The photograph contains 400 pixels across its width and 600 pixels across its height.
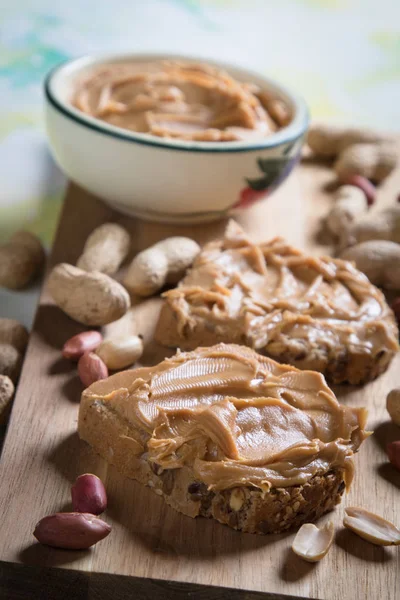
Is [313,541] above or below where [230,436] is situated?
below

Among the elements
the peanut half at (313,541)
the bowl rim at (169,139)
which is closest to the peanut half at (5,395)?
the peanut half at (313,541)

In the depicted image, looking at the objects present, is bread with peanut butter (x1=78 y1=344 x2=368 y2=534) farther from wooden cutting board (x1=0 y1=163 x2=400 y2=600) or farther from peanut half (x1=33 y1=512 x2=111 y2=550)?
peanut half (x1=33 y1=512 x2=111 y2=550)

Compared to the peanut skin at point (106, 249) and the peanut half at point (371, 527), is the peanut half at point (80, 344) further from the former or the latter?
the peanut half at point (371, 527)

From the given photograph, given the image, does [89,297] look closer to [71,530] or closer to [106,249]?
[106,249]

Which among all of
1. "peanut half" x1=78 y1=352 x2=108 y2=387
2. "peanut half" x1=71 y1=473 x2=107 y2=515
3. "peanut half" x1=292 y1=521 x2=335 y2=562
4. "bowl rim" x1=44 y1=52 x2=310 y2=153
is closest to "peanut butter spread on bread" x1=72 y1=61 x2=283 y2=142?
"bowl rim" x1=44 y1=52 x2=310 y2=153

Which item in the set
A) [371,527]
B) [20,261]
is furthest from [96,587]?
[20,261]

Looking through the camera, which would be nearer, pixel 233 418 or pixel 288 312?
pixel 233 418
